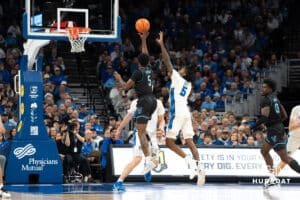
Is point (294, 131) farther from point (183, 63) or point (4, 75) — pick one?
point (4, 75)

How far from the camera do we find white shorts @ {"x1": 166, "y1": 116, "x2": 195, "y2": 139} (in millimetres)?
15641

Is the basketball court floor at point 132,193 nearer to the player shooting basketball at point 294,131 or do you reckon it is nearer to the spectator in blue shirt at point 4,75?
the player shooting basketball at point 294,131

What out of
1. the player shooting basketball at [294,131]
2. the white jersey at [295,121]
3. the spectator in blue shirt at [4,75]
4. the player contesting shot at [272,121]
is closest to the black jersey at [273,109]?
the player contesting shot at [272,121]

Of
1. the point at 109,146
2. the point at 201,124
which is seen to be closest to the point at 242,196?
the point at 109,146

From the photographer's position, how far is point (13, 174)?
720 inches

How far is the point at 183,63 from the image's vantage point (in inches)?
995

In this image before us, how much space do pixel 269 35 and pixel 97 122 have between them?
34.2ft

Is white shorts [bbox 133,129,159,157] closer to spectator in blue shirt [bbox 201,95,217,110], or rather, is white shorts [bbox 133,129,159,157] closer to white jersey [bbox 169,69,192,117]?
white jersey [bbox 169,69,192,117]

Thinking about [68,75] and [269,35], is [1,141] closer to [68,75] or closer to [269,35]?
[68,75]

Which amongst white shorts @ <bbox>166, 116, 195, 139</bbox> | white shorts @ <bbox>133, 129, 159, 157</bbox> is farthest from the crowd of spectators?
white shorts @ <bbox>166, 116, 195, 139</bbox>

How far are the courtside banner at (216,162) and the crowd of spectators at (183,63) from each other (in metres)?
0.46

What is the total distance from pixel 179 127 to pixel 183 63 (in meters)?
9.70

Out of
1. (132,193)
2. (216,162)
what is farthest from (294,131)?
(132,193)

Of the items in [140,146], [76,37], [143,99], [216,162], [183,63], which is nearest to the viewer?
[143,99]
